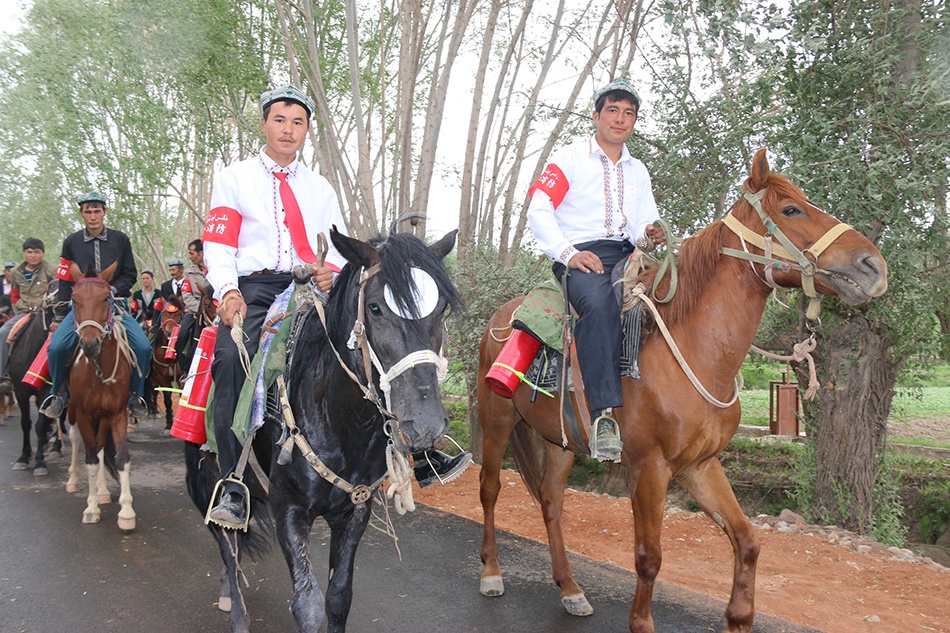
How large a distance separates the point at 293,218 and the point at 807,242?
2.86m

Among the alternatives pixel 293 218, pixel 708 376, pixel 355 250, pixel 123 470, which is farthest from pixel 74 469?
pixel 708 376

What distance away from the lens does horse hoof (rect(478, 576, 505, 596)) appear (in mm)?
4797

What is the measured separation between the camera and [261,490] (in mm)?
3686

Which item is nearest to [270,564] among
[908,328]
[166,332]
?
[908,328]

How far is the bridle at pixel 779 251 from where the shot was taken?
11.4 feet

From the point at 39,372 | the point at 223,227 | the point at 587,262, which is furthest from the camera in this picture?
the point at 39,372

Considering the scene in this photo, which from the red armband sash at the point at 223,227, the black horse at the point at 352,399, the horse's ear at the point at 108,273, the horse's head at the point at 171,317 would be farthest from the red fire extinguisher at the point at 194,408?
the horse's head at the point at 171,317

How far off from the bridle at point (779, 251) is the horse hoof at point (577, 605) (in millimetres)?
2409

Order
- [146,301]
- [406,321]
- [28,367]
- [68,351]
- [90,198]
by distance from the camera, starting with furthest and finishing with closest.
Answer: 1. [146,301]
2. [28,367]
3. [90,198]
4. [68,351]
5. [406,321]

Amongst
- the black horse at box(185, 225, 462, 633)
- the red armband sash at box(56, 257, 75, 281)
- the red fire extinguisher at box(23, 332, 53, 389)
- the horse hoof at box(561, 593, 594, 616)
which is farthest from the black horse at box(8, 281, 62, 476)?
the horse hoof at box(561, 593, 594, 616)

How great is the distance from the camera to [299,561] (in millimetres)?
3016

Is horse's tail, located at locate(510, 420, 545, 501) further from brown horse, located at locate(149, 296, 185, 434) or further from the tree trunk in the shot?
brown horse, located at locate(149, 296, 185, 434)

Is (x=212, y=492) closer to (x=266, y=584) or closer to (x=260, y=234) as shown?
(x=266, y=584)

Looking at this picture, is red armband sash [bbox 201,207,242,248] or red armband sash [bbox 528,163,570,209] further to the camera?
red armband sash [bbox 528,163,570,209]
